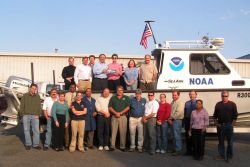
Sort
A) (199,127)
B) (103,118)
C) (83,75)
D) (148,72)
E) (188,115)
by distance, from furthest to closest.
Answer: (83,75)
(148,72)
(103,118)
(188,115)
(199,127)

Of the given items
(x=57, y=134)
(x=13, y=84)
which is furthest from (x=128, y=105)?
(x=13, y=84)

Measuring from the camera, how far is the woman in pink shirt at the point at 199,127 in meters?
9.41

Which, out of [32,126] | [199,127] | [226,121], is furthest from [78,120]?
[226,121]

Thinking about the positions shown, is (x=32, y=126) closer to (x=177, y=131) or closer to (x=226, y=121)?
(x=177, y=131)

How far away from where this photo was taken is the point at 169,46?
12.1 metres

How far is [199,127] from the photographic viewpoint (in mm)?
9461

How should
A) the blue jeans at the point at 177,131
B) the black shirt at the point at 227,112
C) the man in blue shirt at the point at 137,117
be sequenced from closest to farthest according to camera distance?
the black shirt at the point at 227,112 < the blue jeans at the point at 177,131 < the man in blue shirt at the point at 137,117

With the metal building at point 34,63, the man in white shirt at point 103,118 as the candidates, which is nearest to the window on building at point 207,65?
the man in white shirt at point 103,118

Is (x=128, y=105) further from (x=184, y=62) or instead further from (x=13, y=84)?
(x=13, y=84)

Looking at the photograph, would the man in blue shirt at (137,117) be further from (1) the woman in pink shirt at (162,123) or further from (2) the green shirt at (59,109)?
(2) the green shirt at (59,109)

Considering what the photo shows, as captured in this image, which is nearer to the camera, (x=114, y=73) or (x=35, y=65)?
(x=114, y=73)

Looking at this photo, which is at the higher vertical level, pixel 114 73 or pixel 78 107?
pixel 114 73

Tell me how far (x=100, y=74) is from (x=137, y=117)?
5.67 ft

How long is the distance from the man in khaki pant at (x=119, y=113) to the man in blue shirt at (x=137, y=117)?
18cm
